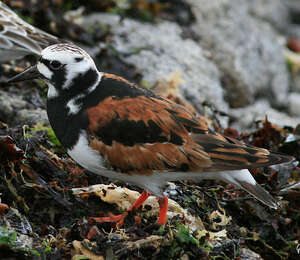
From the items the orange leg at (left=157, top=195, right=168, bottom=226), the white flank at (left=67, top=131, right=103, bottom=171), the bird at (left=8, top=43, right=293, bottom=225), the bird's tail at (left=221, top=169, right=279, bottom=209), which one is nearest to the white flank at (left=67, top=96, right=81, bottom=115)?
Answer: the bird at (left=8, top=43, right=293, bottom=225)

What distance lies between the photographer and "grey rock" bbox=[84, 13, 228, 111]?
658cm

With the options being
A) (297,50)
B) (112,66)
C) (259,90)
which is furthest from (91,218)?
(297,50)

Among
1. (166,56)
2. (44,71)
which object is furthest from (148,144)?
(166,56)

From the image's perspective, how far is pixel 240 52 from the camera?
7.74 meters

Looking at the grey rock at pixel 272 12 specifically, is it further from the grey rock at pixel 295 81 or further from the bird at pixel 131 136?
the bird at pixel 131 136

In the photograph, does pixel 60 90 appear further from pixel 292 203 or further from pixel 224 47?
pixel 224 47

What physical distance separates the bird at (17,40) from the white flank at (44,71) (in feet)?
6.31

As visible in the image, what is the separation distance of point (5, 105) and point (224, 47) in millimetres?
3637

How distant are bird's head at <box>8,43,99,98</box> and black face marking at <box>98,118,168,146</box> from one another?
380 millimetres

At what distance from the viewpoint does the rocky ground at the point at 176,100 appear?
358cm

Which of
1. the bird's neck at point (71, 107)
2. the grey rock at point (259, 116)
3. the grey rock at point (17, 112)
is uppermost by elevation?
the bird's neck at point (71, 107)

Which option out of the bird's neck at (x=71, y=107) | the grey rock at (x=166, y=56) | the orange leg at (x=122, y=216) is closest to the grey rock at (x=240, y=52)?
the grey rock at (x=166, y=56)

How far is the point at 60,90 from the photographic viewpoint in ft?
12.2

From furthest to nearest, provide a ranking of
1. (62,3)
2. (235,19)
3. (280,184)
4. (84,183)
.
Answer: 1. (235,19)
2. (62,3)
3. (280,184)
4. (84,183)
